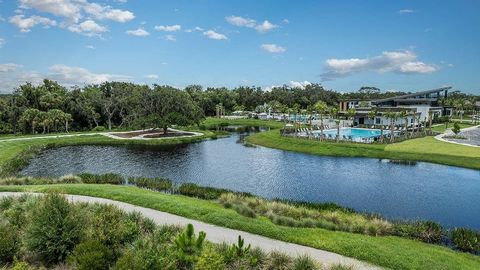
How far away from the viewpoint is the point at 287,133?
58031 millimetres

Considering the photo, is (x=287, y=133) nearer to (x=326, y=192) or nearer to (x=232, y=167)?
(x=232, y=167)

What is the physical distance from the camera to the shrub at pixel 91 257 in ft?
34.4

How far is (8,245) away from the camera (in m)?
12.1

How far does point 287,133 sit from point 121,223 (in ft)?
152

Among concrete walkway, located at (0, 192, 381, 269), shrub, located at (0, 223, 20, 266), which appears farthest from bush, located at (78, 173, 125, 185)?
shrub, located at (0, 223, 20, 266)

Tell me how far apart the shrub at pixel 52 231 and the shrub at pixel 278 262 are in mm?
6817

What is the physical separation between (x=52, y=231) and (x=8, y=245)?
147 centimetres

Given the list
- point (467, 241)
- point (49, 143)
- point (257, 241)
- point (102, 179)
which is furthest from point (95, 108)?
point (467, 241)

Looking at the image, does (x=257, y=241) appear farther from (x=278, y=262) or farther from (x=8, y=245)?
(x=8, y=245)

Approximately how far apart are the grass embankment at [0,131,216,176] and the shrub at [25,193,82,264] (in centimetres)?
2778

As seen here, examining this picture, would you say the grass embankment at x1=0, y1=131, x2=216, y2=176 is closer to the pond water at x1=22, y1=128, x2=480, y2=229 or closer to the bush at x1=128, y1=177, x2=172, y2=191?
the pond water at x1=22, y1=128, x2=480, y2=229

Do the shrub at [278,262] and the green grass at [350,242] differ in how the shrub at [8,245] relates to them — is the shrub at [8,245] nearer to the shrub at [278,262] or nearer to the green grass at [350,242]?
the green grass at [350,242]

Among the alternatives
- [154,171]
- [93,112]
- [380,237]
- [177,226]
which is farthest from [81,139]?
[380,237]

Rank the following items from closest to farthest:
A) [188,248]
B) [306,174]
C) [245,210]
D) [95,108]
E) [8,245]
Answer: [188,248] → [8,245] → [245,210] → [306,174] → [95,108]
